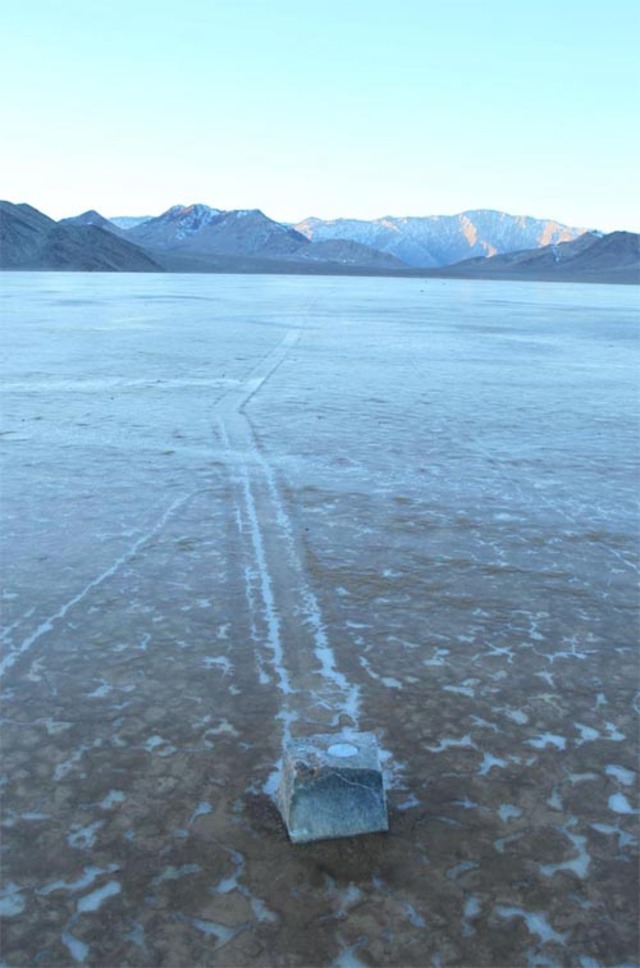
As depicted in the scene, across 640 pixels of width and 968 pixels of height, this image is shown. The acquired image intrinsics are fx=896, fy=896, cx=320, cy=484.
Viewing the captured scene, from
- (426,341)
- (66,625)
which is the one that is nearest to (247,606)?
(66,625)

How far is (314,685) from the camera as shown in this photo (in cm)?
450

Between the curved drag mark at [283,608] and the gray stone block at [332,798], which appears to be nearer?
the gray stone block at [332,798]

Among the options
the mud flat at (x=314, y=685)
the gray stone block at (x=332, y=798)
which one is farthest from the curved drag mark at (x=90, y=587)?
the gray stone block at (x=332, y=798)

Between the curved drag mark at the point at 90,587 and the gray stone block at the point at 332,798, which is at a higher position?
the gray stone block at the point at 332,798

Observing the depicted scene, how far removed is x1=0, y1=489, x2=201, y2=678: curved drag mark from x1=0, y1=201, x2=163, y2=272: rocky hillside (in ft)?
404

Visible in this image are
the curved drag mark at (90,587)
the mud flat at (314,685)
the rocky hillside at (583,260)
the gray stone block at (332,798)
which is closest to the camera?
the mud flat at (314,685)

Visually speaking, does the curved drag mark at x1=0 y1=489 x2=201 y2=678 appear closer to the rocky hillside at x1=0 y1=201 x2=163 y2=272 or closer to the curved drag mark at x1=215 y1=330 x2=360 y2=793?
the curved drag mark at x1=215 y1=330 x2=360 y2=793

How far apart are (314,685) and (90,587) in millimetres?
1955

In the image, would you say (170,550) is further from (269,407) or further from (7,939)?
(269,407)

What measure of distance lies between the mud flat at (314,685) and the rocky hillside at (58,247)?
122296mm

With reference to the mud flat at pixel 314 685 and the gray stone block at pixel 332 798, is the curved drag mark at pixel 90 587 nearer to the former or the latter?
the mud flat at pixel 314 685

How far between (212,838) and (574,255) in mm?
202314

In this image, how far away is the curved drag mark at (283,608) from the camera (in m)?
4.36

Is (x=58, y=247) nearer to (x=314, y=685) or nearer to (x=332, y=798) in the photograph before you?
(x=314, y=685)
